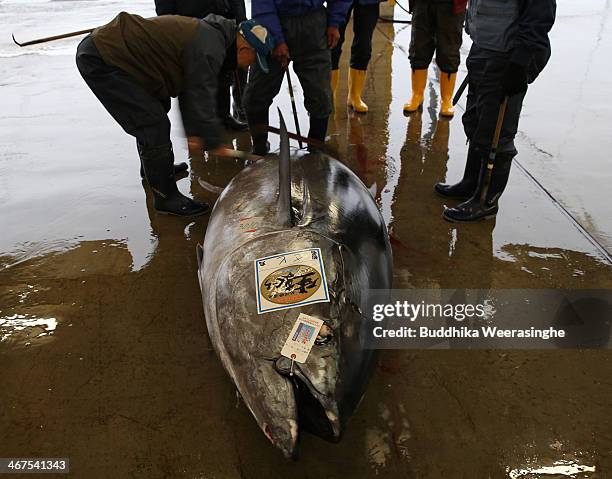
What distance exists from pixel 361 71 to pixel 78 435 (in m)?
4.36

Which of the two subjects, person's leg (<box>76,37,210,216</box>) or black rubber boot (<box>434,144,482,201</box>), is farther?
black rubber boot (<box>434,144,482,201</box>)

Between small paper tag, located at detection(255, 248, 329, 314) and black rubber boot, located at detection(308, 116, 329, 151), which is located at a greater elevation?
small paper tag, located at detection(255, 248, 329, 314)

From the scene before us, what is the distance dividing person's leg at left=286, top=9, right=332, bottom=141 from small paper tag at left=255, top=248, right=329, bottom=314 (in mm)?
2327

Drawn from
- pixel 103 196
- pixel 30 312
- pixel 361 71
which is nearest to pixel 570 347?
pixel 30 312

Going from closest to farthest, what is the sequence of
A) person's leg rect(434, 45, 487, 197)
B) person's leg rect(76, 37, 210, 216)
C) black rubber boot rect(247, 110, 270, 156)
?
person's leg rect(76, 37, 210, 216) < person's leg rect(434, 45, 487, 197) < black rubber boot rect(247, 110, 270, 156)

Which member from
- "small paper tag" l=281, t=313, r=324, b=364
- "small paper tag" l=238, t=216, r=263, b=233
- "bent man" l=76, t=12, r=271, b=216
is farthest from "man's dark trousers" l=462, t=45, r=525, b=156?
"small paper tag" l=281, t=313, r=324, b=364

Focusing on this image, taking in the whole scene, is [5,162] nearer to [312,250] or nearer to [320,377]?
[312,250]

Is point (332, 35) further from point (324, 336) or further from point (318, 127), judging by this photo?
point (324, 336)

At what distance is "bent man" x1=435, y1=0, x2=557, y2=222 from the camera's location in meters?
2.76

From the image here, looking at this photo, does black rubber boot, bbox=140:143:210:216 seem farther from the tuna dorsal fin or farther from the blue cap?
the tuna dorsal fin

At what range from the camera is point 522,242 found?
3.06 metres

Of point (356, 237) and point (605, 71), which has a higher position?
point (356, 237)

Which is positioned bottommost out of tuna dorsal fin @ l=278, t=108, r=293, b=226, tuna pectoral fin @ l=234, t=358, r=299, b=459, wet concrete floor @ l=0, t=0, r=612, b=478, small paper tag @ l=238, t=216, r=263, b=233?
wet concrete floor @ l=0, t=0, r=612, b=478

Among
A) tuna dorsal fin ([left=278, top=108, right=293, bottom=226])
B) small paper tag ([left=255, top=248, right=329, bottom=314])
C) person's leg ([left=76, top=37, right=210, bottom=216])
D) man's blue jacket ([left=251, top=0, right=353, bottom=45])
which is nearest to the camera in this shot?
small paper tag ([left=255, top=248, right=329, bottom=314])
